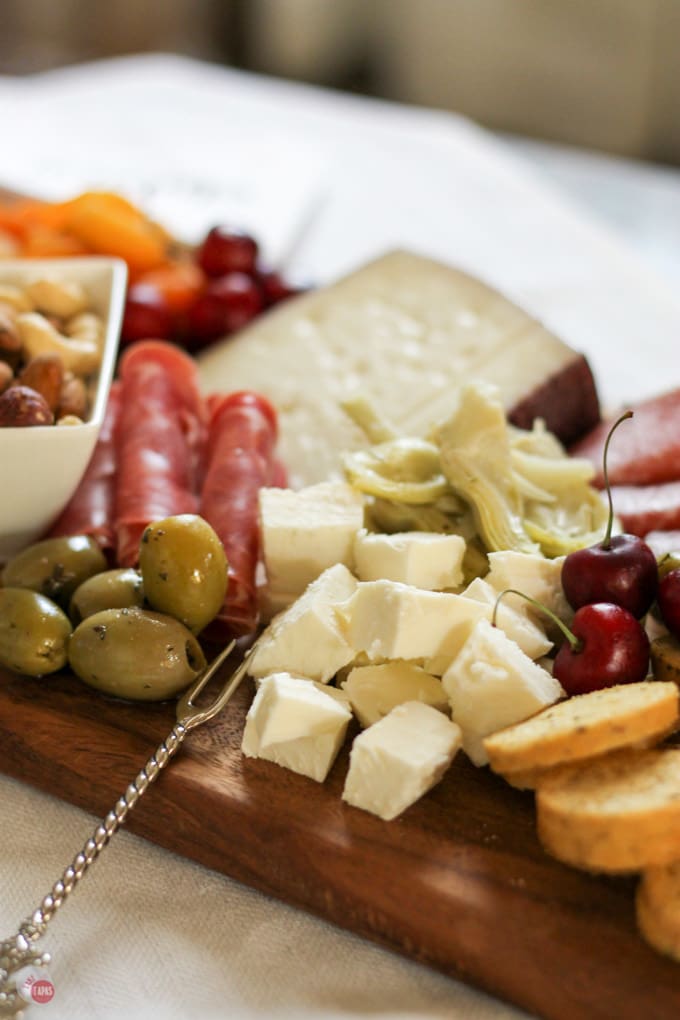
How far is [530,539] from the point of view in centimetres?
145

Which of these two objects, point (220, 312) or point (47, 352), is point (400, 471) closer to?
point (47, 352)

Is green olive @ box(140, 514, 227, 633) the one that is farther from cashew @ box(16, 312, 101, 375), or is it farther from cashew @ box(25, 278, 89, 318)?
cashew @ box(25, 278, 89, 318)

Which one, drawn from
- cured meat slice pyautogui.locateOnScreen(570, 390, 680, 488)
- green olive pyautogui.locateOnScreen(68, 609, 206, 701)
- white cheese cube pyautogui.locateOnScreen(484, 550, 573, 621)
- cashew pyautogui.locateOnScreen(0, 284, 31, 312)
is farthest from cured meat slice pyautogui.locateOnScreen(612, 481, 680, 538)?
cashew pyautogui.locateOnScreen(0, 284, 31, 312)

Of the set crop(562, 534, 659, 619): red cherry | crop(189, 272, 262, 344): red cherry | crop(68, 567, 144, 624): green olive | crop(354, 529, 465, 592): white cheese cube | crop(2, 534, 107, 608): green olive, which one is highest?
crop(562, 534, 659, 619): red cherry

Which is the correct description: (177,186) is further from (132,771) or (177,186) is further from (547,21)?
(547,21)

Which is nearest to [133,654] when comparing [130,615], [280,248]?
[130,615]

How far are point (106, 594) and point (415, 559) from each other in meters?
0.35

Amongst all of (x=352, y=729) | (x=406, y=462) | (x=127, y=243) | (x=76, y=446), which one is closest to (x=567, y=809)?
(x=352, y=729)

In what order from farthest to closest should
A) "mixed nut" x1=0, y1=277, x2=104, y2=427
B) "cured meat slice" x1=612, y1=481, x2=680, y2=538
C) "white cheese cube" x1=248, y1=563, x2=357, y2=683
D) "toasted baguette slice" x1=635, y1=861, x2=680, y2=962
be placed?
"cured meat slice" x1=612, y1=481, x2=680, y2=538
"mixed nut" x1=0, y1=277, x2=104, y2=427
"white cheese cube" x1=248, y1=563, x2=357, y2=683
"toasted baguette slice" x1=635, y1=861, x2=680, y2=962

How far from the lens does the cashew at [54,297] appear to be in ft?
5.72

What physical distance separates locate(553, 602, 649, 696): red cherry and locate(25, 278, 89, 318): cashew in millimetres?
937

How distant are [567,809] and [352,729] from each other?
0.27m

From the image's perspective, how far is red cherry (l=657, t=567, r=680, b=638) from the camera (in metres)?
1.23

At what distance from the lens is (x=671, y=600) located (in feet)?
4.04
